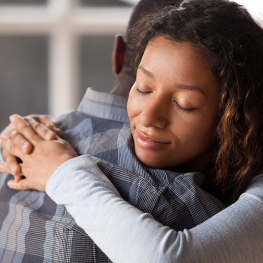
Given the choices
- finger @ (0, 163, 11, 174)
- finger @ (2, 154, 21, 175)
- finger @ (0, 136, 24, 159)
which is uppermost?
finger @ (0, 136, 24, 159)

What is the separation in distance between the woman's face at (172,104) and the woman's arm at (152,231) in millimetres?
183

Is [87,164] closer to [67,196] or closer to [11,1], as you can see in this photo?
[67,196]

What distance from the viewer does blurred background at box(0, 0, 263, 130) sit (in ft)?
11.2

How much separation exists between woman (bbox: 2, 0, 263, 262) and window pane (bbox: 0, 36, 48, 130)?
8.90 feet

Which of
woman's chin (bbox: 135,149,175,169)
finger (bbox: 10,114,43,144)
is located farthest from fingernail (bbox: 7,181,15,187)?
woman's chin (bbox: 135,149,175,169)

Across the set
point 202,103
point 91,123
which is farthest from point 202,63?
point 91,123

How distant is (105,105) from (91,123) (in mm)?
90

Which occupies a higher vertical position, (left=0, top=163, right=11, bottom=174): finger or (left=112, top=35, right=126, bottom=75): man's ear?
(left=112, top=35, right=126, bottom=75): man's ear

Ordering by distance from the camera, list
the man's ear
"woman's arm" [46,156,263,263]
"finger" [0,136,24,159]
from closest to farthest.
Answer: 1. "woman's arm" [46,156,263,263]
2. "finger" [0,136,24,159]
3. the man's ear

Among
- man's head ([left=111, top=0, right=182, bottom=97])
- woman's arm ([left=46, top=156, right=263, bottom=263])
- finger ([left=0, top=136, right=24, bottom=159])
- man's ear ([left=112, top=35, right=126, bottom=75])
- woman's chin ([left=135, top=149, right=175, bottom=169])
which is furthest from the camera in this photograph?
man's ear ([left=112, top=35, right=126, bottom=75])

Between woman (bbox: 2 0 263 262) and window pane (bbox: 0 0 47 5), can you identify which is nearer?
woman (bbox: 2 0 263 262)

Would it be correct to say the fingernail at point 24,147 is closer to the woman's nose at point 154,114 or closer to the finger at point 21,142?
the finger at point 21,142

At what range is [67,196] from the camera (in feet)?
2.42

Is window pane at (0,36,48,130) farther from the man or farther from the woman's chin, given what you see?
the woman's chin
